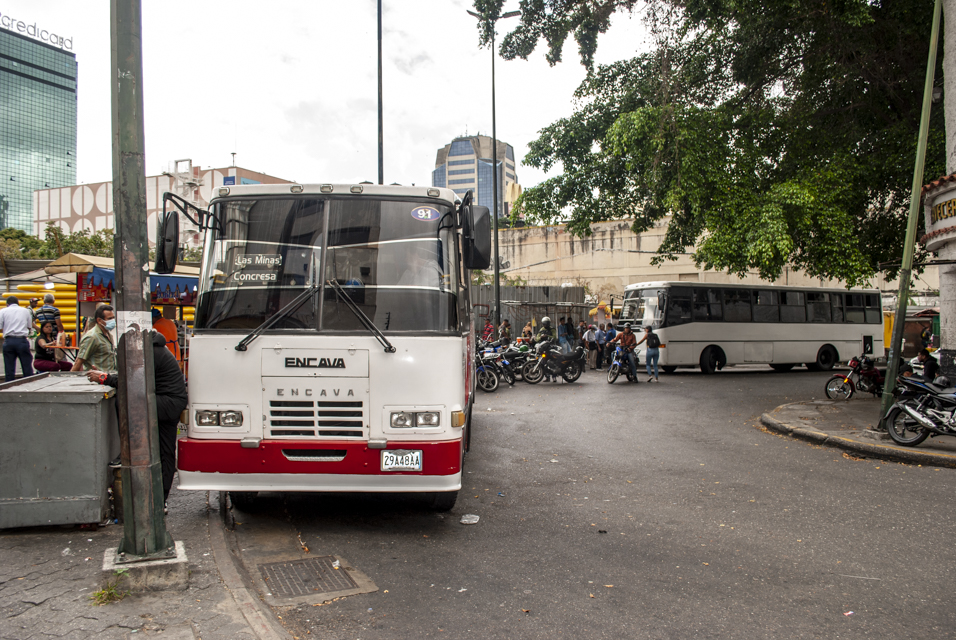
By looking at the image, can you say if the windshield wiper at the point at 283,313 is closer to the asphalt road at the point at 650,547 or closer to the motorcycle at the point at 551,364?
the asphalt road at the point at 650,547

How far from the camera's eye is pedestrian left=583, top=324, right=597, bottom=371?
22688 millimetres

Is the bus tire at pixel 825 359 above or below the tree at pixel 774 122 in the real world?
below

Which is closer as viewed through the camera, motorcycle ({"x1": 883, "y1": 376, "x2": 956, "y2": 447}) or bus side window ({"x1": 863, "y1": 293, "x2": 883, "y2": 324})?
motorcycle ({"x1": 883, "y1": 376, "x2": 956, "y2": 447})

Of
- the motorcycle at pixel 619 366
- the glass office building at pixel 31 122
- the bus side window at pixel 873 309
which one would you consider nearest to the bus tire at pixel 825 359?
the bus side window at pixel 873 309

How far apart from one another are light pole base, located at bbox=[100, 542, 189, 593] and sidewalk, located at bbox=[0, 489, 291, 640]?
0.17 feet

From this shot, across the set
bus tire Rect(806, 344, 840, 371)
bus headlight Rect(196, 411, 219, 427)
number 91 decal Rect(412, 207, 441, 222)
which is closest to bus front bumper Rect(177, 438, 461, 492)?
bus headlight Rect(196, 411, 219, 427)

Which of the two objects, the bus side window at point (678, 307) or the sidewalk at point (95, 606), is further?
the bus side window at point (678, 307)

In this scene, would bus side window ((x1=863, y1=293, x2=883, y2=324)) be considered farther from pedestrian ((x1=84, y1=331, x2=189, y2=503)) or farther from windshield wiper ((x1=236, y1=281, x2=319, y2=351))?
pedestrian ((x1=84, y1=331, x2=189, y2=503))

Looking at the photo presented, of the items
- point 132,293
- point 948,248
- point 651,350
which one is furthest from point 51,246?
point 948,248

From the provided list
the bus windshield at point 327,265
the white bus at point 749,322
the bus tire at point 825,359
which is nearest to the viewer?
the bus windshield at point 327,265

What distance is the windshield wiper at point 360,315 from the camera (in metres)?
5.04

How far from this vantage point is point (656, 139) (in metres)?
13.6

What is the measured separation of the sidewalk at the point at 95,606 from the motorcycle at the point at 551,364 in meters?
13.5

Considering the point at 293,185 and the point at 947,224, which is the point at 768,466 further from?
the point at 293,185
